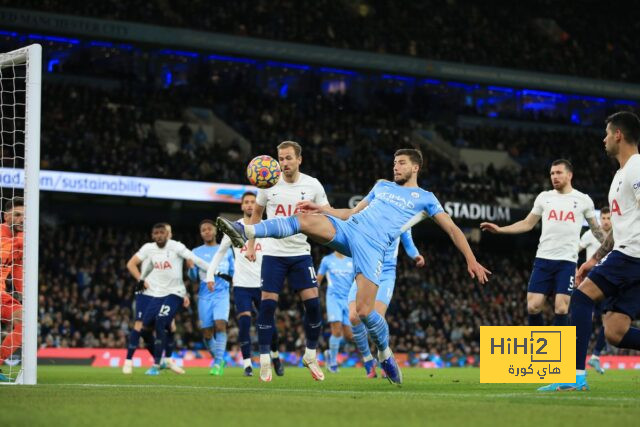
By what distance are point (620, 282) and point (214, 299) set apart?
9.51m

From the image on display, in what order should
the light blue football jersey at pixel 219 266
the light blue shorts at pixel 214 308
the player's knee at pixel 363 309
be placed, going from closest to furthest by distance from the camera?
the player's knee at pixel 363 309
the light blue shorts at pixel 214 308
the light blue football jersey at pixel 219 266

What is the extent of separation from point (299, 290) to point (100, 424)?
614 cm

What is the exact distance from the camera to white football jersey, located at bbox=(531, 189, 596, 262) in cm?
1270

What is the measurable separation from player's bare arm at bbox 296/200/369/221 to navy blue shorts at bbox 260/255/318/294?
1.45 m

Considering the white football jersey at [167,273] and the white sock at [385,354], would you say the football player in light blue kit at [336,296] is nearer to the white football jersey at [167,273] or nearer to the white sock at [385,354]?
the white football jersey at [167,273]

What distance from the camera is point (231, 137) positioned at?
36.9 meters

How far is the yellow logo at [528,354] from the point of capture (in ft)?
31.4

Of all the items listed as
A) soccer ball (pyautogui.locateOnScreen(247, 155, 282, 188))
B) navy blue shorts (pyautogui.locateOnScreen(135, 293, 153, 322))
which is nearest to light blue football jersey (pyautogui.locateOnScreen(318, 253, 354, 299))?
navy blue shorts (pyautogui.locateOnScreen(135, 293, 153, 322))

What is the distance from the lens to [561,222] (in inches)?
504

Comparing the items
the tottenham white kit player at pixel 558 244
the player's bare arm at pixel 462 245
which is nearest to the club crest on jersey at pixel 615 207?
the player's bare arm at pixel 462 245

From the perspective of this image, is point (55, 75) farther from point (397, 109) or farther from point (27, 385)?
point (27, 385)

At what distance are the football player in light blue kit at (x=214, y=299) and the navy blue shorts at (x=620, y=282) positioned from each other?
894 centimetres

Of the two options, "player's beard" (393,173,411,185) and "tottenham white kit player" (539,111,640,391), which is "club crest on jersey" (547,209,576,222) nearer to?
"player's beard" (393,173,411,185)

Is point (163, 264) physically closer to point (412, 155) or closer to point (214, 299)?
point (214, 299)
